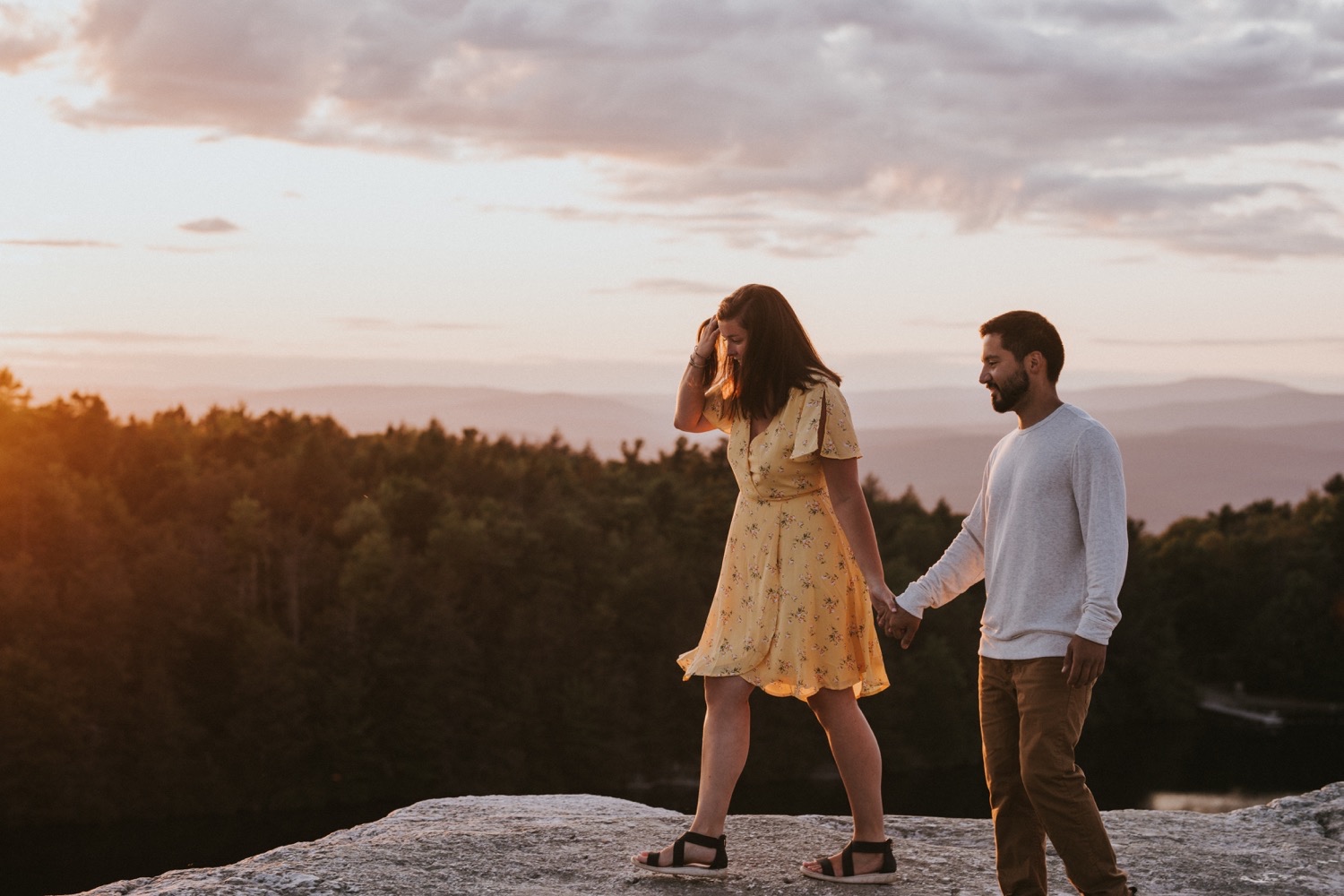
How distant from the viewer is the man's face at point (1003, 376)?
473 cm

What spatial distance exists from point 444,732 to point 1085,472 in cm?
5155

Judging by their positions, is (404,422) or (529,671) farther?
(404,422)

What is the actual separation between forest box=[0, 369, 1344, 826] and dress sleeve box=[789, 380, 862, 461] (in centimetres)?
4438

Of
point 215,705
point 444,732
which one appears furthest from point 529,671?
point 215,705

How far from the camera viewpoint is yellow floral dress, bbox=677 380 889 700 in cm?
528

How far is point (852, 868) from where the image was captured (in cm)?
545

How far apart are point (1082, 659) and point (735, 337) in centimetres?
177

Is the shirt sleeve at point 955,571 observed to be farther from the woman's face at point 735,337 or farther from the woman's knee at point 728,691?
the woman's face at point 735,337

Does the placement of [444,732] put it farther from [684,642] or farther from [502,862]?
[502,862]

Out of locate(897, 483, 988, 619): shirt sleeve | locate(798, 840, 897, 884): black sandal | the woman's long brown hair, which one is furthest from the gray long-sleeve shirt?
locate(798, 840, 897, 884): black sandal

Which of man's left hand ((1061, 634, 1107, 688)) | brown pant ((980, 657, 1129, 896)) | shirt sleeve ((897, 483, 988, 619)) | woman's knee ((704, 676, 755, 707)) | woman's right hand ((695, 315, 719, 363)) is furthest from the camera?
woman's right hand ((695, 315, 719, 363))

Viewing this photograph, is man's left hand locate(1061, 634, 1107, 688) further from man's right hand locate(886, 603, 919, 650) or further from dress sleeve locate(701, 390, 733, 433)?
dress sleeve locate(701, 390, 733, 433)

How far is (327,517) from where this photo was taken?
63000 millimetres

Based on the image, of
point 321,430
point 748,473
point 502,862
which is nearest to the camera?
point 748,473
